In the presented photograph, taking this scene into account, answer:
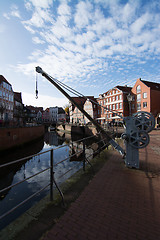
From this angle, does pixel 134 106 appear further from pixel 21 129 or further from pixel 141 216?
pixel 141 216

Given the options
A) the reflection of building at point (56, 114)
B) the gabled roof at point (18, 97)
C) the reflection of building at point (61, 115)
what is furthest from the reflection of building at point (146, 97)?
the reflection of building at point (56, 114)

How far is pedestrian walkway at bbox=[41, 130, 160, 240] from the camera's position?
2180mm

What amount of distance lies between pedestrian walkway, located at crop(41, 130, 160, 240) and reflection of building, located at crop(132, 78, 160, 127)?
3298 centimetres

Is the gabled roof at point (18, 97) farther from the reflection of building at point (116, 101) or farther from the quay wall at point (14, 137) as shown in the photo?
the quay wall at point (14, 137)

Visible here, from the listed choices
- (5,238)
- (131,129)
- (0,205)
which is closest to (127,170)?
(131,129)

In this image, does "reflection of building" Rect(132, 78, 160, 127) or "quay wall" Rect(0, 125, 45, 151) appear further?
"reflection of building" Rect(132, 78, 160, 127)

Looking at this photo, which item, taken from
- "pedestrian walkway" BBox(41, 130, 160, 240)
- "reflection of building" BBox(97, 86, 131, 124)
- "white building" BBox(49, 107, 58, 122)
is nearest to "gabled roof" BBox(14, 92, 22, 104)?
"reflection of building" BBox(97, 86, 131, 124)

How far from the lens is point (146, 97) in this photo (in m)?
34.9

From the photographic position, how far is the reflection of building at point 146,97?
33750 millimetres

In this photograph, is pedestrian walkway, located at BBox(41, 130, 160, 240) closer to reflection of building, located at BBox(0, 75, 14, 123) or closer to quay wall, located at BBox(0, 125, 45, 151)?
quay wall, located at BBox(0, 125, 45, 151)

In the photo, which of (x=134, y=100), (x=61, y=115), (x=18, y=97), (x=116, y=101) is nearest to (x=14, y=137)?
(x=116, y=101)

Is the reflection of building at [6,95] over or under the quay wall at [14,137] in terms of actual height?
over

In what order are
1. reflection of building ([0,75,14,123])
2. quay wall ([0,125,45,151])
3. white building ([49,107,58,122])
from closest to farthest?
quay wall ([0,125,45,151]) → reflection of building ([0,75,14,123]) → white building ([49,107,58,122])

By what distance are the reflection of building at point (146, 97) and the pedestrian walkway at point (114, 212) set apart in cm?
3298
